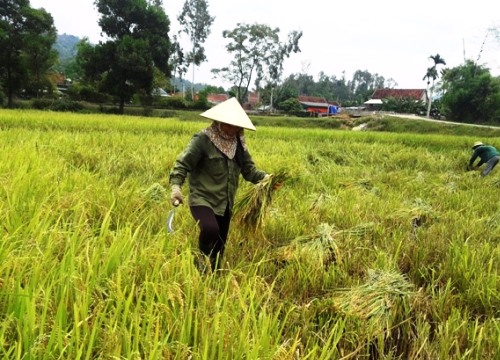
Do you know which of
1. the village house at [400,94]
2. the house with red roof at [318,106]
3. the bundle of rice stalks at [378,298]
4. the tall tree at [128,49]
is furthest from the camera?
the village house at [400,94]

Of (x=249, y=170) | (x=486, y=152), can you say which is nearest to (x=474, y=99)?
(x=486, y=152)

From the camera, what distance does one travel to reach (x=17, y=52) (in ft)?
66.1

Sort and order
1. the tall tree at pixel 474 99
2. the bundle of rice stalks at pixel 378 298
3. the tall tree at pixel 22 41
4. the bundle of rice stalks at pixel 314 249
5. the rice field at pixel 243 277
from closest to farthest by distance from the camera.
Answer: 1. the rice field at pixel 243 277
2. the bundle of rice stalks at pixel 378 298
3. the bundle of rice stalks at pixel 314 249
4. the tall tree at pixel 22 41
5. the tall tree at pixel 474 99

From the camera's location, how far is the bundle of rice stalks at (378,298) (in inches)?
75.3

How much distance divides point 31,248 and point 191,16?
38.4 m

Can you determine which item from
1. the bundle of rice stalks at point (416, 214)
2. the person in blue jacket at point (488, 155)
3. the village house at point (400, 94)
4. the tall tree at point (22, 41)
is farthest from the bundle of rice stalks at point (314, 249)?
the village house at point (400, 94)

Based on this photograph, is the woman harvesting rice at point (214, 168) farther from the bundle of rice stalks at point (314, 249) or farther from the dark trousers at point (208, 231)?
the bundle of rice stalks at point (314, 249)

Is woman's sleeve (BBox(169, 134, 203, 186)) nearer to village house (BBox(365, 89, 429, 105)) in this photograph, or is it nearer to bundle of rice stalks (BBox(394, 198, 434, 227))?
bundle of rice stalks (BBox(394, 198, 434, 227))

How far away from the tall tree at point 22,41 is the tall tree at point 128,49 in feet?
8.22

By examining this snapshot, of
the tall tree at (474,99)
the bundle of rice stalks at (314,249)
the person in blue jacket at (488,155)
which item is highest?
the tall tree at (474,99)

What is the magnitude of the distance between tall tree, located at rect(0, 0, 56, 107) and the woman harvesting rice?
824 inches

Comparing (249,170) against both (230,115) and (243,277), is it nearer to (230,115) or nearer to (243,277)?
(230,115)

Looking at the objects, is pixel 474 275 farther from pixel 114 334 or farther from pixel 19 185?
pixel 19 185

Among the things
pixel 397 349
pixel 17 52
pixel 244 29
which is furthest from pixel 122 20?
pixel 397 349
